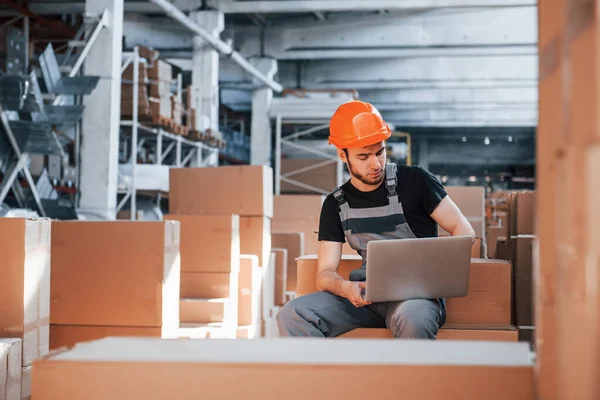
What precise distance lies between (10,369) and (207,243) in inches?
116

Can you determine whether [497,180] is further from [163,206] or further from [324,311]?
[324,311]

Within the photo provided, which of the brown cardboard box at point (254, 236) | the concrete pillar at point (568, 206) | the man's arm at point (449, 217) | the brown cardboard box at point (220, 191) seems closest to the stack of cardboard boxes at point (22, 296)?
the man's arm at point (449, 217)

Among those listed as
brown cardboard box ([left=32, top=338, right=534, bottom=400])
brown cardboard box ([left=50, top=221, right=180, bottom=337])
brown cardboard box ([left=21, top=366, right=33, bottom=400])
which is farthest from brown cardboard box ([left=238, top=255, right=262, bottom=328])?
brown cardboard box ([left=32, top=338, right=534, bottom=400])

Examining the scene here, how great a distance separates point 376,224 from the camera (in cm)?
352

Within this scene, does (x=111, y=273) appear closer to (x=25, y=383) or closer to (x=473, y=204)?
(x=25, y=383)

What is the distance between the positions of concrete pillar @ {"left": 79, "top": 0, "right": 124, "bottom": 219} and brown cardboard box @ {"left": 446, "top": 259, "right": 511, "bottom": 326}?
5452mm

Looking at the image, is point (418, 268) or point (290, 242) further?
point (290, 242)

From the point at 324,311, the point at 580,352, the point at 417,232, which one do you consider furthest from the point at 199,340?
the point at 417,232

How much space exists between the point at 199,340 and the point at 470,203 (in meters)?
6.04

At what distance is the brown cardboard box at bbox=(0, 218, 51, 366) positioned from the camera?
2.85 metres

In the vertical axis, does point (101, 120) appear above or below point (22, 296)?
above

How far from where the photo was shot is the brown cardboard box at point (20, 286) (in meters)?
2.85

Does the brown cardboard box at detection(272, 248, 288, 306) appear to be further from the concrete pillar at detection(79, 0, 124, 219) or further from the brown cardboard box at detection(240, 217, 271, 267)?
the concrete pillar at detection(79, 0, 124, 219)

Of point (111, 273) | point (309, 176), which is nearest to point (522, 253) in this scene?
point (111, 273)
